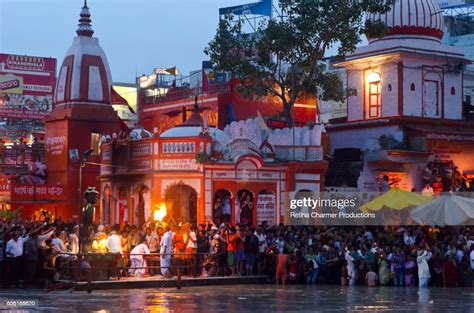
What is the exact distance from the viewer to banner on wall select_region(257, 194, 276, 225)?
122 feet

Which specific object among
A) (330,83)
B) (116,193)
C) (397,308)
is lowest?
(397,308)

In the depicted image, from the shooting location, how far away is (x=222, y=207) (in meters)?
36.8

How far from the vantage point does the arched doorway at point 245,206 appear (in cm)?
3706

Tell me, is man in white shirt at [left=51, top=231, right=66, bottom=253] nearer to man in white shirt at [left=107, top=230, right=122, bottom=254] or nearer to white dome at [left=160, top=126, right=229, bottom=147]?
man in white shirt at [left=107, top=230, right=122, bottom=254]

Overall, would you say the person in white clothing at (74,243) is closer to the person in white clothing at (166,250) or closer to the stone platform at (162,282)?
the stone platform at (162,282)

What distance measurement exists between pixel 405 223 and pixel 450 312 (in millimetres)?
14554

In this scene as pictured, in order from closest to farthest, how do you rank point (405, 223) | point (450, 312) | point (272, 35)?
point (450, 312)
point (405, 223)
point (272, 35)

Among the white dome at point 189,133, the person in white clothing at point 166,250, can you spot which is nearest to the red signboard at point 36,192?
the white dome at point 189,133

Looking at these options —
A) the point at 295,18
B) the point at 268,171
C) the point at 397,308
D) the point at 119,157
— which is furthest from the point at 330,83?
the point at 397,308

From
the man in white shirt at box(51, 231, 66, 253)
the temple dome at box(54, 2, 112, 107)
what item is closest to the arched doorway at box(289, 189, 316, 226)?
the man in white shirt at box(51, 231, 66, 253)

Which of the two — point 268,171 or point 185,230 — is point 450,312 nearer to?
point 185,230

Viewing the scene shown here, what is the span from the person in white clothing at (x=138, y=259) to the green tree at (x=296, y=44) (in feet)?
45.6

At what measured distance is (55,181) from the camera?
52156 mm

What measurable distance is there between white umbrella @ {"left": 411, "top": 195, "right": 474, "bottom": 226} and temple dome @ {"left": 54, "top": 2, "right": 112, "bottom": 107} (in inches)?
1034
